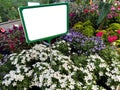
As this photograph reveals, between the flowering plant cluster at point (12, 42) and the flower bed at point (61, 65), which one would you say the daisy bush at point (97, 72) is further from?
the flowering plant cluster at point (12, 42)

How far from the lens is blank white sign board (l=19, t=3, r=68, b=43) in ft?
6.49

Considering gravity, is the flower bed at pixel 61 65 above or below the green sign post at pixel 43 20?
below

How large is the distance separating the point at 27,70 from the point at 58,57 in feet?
1.21

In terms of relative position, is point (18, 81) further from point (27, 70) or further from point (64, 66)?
point (64, 66)

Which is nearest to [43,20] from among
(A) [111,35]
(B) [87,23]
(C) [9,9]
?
(A) [111,35]

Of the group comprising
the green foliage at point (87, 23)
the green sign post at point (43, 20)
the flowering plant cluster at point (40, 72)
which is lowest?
the green foliage at point (87, 23)

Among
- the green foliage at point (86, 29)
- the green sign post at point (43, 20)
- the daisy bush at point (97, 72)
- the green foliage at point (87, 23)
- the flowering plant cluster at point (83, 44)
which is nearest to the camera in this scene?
the green sign post at point (43, 20)

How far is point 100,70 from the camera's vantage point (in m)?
2.31

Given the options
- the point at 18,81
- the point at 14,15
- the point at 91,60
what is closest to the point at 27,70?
the point at 18,81

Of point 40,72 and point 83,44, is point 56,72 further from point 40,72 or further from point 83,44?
point 83,44

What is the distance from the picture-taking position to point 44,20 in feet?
6.83

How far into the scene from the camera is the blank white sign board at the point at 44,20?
1.98m

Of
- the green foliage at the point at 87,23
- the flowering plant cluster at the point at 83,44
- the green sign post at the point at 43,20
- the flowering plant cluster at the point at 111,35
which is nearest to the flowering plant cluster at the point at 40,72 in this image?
the green sign post at the point at 43,20

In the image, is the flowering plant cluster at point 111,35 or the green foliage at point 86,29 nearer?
the flowering plant cluster at point 111,35
